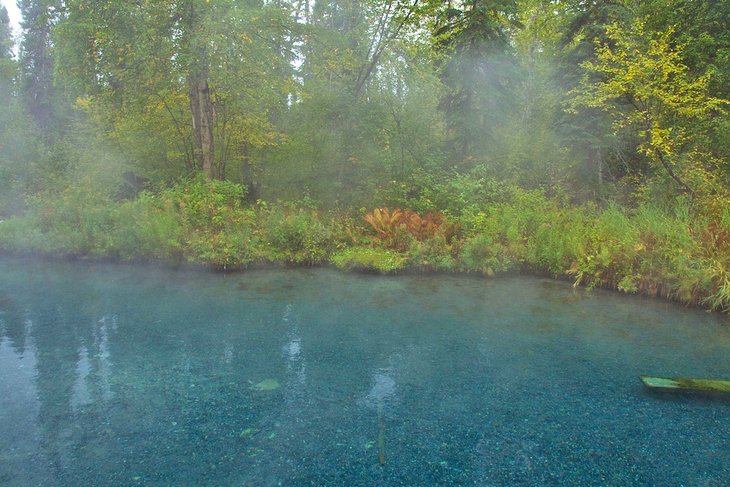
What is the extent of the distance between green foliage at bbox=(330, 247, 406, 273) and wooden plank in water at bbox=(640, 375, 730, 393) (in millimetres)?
5979

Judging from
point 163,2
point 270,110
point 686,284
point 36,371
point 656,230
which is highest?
point 163,2

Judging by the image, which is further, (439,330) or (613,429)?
(439,330)

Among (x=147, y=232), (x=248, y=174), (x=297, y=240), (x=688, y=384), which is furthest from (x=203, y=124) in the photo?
(x=688, y=384)

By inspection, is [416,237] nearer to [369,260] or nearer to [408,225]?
[408,225]

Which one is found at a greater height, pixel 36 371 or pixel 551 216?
pixel 551 216

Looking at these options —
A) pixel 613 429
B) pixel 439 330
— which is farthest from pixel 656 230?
pixel 613 429

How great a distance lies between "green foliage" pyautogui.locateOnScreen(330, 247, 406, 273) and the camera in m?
10.2

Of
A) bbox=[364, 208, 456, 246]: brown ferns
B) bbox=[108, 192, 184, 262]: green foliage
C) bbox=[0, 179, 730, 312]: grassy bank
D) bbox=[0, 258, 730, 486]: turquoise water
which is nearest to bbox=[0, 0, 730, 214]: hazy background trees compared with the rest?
bbox=[0, 179, 730, 312]: grassy bank

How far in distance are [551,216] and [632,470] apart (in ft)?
26.5

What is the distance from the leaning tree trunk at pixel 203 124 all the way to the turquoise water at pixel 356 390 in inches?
248

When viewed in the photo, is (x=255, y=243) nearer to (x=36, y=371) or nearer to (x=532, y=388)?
(x=36, y=371)

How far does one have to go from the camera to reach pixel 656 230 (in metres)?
8.66

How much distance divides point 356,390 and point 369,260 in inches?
227

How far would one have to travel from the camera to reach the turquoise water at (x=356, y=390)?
3.48 meters
